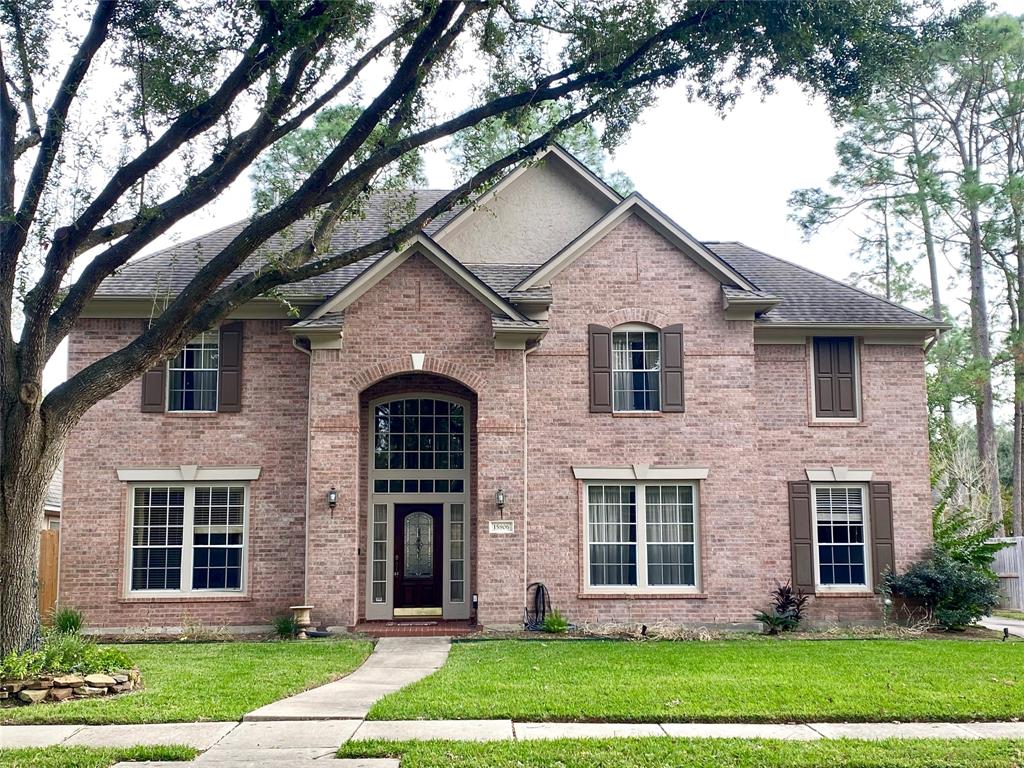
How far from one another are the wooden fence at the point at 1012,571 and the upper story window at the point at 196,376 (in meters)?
18.0

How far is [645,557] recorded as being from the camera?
16844 millimetres

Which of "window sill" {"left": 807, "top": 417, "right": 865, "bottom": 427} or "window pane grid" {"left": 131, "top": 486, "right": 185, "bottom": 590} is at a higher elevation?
"window sill" {"left": 807, "top": 417, "right": 865, "bottom": 427}

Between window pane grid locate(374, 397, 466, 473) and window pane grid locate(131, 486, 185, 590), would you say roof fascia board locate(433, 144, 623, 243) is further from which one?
window pane grid locate(131, 486, 185, 590)

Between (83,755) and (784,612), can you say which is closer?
(83,755)

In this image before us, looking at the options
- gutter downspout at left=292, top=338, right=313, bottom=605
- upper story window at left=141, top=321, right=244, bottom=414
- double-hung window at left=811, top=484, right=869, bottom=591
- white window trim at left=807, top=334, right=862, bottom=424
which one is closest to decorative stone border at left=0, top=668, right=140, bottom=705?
gutter downspout at left=292, top=338, right=313, bottom=605

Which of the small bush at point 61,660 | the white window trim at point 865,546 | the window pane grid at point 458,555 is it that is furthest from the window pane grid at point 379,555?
the white window trim at point 865,546

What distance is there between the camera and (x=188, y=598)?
16469mm

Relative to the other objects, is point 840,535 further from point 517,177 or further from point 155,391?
point 155,391

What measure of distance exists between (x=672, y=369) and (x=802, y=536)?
3918 mm

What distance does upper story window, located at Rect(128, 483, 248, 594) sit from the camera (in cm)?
1664

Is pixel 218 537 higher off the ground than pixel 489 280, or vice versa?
pixel 489 280

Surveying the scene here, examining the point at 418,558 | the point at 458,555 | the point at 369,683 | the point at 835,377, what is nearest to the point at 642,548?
the point at 458,555

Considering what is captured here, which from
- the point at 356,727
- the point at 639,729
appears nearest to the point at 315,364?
the point at 356,727

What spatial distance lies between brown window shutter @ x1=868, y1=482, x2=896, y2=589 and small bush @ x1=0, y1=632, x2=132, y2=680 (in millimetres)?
12907
